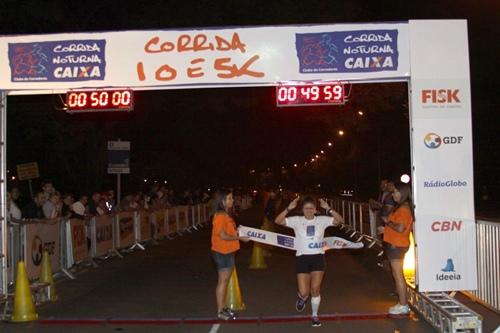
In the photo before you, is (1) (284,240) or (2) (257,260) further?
(2) (257,260)

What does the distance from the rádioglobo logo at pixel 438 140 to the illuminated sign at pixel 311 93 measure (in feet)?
4.99

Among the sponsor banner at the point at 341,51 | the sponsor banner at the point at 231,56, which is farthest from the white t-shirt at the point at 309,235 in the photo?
the sponsor banner at the point at 341,51

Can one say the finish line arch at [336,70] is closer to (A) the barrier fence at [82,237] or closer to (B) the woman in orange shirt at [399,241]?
(B) the woman in orange shirt at [399,241]

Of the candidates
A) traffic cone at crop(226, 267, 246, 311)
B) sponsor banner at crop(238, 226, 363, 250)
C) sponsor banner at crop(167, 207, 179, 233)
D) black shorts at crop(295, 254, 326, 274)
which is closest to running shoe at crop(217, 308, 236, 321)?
traffic cone at crop(226, 267, 246, 311)

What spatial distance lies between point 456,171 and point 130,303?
227 inches

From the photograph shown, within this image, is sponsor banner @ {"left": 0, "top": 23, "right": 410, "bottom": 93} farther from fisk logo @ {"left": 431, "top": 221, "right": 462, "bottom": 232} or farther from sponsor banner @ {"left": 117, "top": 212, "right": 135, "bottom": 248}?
sponsor banner @ {"left": 117, "top": 212, "right": 135, "bottom": 248}

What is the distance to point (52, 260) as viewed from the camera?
14766 mm

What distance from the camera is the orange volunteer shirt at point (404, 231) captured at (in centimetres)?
1003

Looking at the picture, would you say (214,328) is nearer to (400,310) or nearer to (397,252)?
(400,310)

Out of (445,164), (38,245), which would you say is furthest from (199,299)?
(445,164)

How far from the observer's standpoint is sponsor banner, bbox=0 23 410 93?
10.7m

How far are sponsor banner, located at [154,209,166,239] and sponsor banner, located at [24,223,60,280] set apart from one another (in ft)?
30.8

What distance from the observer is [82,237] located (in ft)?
55.0

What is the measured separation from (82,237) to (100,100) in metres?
6.30
